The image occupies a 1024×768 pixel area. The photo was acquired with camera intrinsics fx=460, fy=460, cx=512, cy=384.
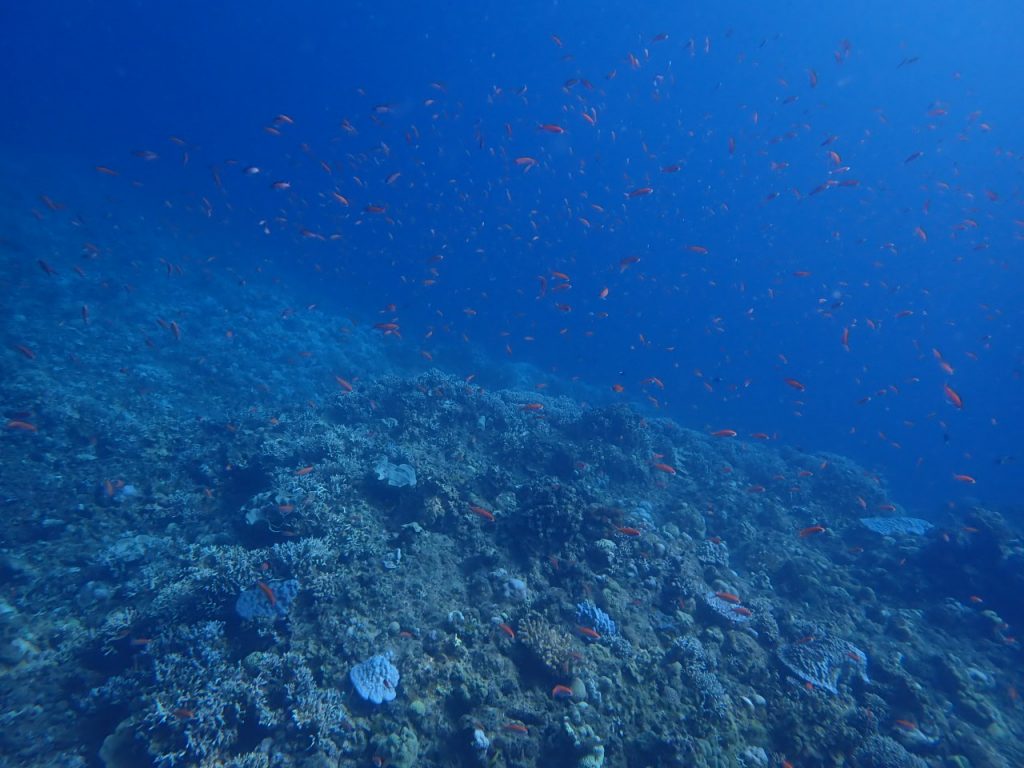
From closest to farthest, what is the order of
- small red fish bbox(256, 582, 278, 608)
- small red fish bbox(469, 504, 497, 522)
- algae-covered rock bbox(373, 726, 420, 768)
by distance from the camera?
1. algae-covered rock bbox(373, 726, 420, 768)
2. small red fish bbox(256, 582, 278, 608)
3. small red fish bbox(469, 504, 497, 522)

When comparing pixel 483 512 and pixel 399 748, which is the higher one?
pixel 483 512

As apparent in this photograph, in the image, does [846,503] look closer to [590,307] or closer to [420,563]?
[420,563]

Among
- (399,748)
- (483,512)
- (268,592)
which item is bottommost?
(399,748)

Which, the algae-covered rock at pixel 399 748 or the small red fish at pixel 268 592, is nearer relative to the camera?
the algae-covered rock at pixel 399 748

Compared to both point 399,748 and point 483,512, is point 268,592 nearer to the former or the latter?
point 399,748

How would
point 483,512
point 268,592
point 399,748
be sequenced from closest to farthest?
point 399,748, point 268,592, point 483,512

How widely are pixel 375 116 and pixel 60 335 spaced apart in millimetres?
13076

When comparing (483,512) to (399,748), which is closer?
(399,748)

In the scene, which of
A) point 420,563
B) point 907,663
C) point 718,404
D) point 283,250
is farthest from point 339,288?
point 907,663

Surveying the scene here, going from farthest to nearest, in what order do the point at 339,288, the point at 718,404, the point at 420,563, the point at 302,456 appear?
the point at 339,288
the point at 718,404
the point at 302,456
the point at 420,563

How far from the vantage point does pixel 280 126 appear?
14.8 m

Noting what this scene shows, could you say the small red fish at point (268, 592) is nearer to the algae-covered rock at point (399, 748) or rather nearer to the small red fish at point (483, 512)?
the algae-covered rock at point (399, 748)

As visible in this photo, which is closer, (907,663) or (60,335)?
(907,663)

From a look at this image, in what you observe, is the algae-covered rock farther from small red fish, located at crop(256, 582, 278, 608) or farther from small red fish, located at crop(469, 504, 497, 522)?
small red fish, located at crop(469, 504, 497, 522)
